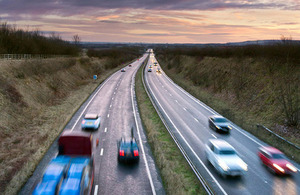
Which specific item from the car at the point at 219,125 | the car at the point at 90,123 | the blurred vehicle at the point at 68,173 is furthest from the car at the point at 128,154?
the car at the point at 219,125

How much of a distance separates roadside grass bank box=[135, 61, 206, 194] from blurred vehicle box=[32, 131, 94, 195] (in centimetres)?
473

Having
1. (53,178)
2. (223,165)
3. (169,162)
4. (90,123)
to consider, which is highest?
(53,178)

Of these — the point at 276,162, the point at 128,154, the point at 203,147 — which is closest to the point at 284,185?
the point at 276,162

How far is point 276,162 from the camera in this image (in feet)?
49.2

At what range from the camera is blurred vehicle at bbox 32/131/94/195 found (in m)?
9.73

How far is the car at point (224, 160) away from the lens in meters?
14.2

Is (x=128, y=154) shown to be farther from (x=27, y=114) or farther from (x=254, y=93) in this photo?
(x=254, y=93)

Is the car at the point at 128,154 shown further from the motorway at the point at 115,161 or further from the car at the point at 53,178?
the car at the point at 53,178

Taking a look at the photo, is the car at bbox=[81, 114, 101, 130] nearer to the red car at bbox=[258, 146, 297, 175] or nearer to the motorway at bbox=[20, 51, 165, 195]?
the motorway at bbox=[20, 51, 165, 195]

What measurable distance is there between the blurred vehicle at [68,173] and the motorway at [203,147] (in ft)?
23.7

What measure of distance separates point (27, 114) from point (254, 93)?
1179 inches

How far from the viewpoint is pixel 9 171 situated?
14.2 m

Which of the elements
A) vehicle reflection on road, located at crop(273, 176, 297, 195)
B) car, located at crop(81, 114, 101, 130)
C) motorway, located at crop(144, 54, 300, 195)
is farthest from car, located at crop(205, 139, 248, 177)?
car, located at crop(81, 114, 101, 130)

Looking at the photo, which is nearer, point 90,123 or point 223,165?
point 223,165
